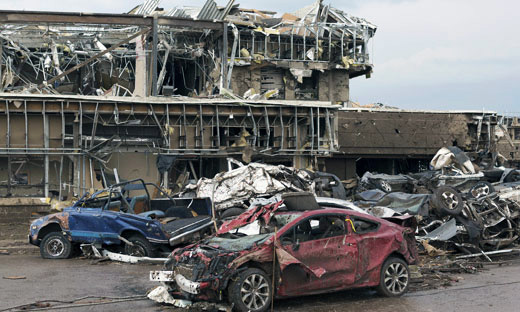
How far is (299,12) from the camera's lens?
39781 mm

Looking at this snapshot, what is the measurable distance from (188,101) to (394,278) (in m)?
13.9

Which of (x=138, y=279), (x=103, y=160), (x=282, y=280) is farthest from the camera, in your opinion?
(x=103, y=160)

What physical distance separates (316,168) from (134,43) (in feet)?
44.4

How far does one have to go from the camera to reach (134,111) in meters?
21.9

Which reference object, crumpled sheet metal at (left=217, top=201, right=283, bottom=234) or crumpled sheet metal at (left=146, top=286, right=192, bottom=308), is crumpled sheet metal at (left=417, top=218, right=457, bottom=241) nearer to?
crumpled sheet metal at (left=217, top=201, right=283, bottom=234)

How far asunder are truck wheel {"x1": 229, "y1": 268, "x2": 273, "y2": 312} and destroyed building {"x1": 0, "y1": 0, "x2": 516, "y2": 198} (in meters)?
14.1

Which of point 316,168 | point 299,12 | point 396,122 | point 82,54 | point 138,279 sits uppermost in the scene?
point 299,12

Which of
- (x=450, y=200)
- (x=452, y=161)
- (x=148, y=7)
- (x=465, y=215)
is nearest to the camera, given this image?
(x=465, y=215)

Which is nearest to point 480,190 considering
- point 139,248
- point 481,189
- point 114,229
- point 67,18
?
→ point 481,189

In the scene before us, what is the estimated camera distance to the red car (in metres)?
8.84

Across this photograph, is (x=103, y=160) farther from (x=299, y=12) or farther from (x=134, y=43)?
(x=299, y=12)

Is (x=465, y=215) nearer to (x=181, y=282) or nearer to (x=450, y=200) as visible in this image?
Answer: (x=450, y=200)

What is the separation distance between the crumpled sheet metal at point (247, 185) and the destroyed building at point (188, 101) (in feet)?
14.1

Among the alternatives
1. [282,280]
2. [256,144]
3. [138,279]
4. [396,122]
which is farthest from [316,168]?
[282,280]
